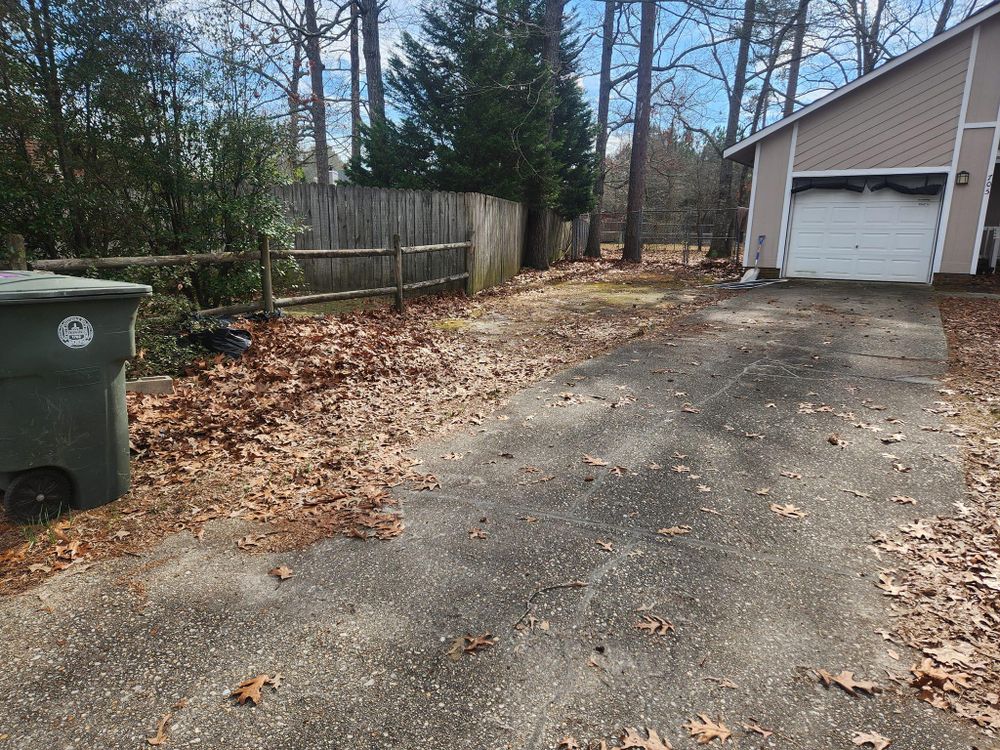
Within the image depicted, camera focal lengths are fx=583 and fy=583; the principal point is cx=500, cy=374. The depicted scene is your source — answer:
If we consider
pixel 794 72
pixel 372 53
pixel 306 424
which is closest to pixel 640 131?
pixel 372 53

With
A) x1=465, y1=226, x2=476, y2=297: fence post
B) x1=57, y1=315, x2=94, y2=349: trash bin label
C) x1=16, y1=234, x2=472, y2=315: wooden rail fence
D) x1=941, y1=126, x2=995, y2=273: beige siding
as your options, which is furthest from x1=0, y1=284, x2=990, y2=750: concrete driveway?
x1=941, y1=126, x2=995, y2=273: beige siding

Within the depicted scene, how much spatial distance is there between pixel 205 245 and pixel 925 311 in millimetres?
→ 11533

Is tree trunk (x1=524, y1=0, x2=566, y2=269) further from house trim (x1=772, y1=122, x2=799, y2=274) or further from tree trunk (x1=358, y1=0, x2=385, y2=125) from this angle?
house trim (x1=772, y1=122, x2=799, y2=274)

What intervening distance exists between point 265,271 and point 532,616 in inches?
228

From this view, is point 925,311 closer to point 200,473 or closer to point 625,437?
point 625,437

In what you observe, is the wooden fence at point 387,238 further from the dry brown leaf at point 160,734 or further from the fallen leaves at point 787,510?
the dry brown leaf at point 160,734

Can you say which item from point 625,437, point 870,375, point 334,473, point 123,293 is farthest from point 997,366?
point 123,293

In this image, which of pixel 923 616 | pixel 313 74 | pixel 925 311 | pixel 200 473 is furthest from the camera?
pixel 313 74

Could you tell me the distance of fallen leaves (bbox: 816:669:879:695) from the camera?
2.24 metres

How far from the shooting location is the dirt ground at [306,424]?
3.33m

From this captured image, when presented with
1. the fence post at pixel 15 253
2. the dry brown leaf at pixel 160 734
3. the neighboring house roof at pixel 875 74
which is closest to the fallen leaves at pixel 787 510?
the dry brown leaf at pixel 160 734

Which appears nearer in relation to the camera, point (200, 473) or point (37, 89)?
point (200, 473)

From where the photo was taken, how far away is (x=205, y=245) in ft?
21.4

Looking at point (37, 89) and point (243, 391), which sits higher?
point (37, 89)
